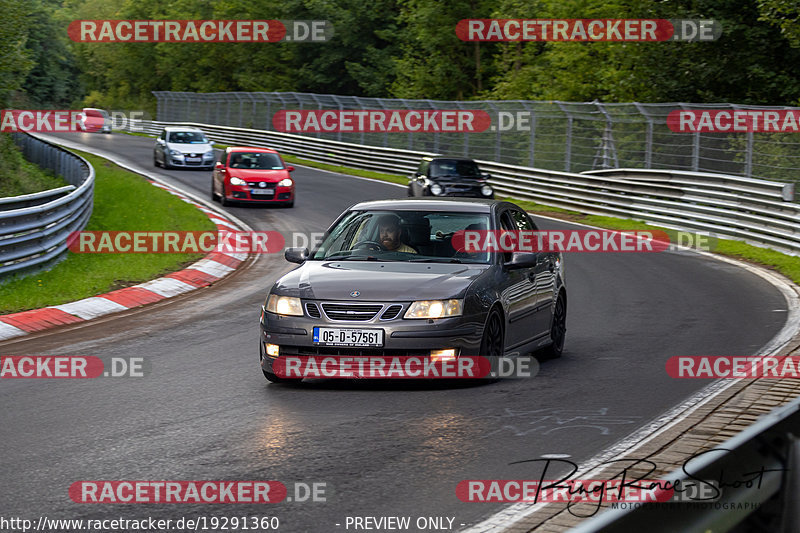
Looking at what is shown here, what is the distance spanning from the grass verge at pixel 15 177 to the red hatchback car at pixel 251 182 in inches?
162

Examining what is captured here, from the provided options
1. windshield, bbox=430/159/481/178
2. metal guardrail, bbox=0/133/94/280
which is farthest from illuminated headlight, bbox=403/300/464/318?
windshield, bbox=430/159/481/178

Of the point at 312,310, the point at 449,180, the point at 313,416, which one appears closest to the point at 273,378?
the point at 312,310

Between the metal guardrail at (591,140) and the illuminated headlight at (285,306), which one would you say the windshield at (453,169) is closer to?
the metal guardrail at (591,140)

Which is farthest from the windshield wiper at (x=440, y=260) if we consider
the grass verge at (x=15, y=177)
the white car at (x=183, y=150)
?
the white car at (x=183, y=150)

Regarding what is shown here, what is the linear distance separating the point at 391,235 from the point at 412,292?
1233mm

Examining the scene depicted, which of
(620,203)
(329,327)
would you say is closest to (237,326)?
(329,327)

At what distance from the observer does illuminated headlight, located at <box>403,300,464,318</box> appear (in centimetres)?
857

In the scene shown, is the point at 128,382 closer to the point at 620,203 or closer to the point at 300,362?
the point at 300,362

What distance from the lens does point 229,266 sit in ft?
61.8

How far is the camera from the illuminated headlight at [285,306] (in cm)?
871

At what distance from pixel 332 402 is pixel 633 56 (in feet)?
95.0

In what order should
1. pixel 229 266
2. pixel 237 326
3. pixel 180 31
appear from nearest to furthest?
1. pixel 237 326
2. pixel 229 266
3. pixel 180 31

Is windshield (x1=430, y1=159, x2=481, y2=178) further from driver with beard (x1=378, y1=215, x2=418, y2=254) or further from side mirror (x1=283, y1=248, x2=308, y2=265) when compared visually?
side mirror (x1=283, y1=248, x2=308, y2=265)

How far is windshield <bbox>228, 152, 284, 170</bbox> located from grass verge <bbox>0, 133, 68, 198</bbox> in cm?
451
